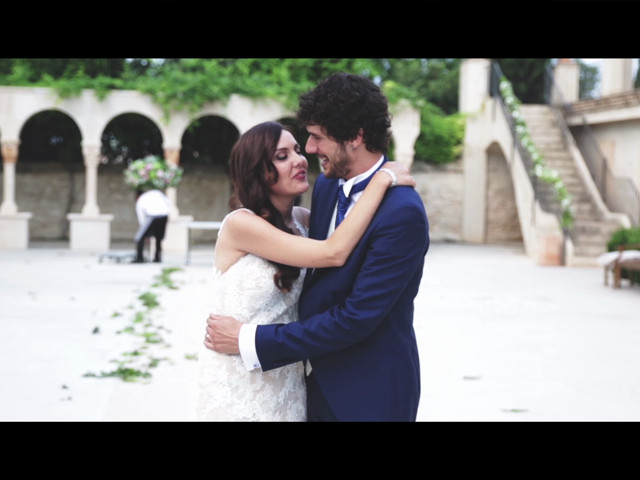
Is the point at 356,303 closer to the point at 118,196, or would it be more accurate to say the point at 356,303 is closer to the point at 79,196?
the point at 118,196

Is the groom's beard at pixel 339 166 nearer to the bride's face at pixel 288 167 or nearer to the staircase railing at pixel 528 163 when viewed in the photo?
the bride's face at pixel 288 167

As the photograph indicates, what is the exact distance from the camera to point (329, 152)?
240 centimetres

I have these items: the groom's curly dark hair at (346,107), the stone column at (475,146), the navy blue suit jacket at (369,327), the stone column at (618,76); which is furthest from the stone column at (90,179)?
the groom's curly dark hair at (346,107)

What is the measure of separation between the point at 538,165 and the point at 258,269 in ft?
57.2

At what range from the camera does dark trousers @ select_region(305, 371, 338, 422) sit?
2506 millimetres

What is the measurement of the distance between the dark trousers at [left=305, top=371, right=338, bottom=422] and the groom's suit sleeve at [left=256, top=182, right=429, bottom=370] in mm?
213

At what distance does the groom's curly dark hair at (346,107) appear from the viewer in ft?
7.57

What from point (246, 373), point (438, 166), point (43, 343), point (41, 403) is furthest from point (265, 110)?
point (246, 373)

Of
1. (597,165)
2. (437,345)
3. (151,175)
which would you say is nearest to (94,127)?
(151,175)

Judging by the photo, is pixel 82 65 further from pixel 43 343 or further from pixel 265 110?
pixel 43 343

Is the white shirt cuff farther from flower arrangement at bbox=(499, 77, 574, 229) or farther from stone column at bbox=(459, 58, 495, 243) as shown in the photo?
stone column at bbox=(459, 58, 495, 243)

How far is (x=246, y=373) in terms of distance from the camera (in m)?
2.56
